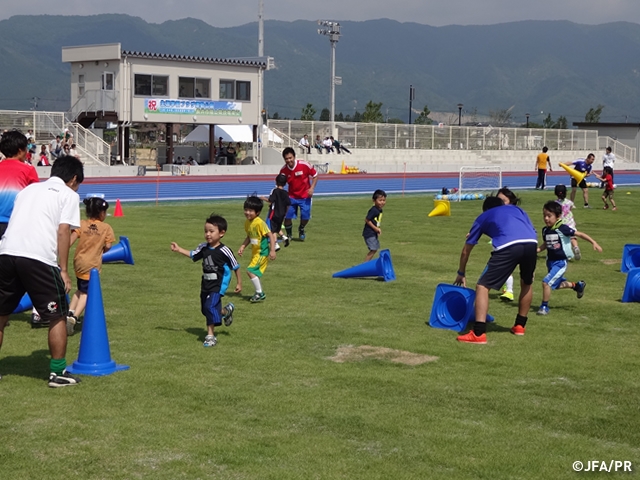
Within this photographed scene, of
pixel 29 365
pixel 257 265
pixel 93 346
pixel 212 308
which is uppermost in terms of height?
pixel 257 265

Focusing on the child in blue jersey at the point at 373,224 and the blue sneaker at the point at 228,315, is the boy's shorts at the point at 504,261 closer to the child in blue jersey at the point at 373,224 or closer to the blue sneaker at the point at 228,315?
the blue sneaker at the point at 228,315

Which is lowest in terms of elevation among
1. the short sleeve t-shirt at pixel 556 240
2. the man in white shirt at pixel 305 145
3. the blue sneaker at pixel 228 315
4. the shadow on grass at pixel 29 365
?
the shadow on grass at pixel 29 365

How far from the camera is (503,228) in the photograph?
940cm

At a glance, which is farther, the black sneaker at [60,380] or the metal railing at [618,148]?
the metal railing at [618,148]

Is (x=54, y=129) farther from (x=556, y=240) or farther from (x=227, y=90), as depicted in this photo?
(x=556, y=240)

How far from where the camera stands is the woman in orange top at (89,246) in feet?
32.3

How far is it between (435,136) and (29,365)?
5472 cm

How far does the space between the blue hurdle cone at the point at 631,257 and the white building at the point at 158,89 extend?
116 feet

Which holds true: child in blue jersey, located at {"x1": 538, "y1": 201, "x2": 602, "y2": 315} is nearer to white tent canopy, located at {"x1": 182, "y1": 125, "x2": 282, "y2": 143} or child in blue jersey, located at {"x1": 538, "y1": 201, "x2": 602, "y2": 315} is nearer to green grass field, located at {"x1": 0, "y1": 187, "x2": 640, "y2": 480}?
green grass field, located at {"x1": 0, "y1": 187, "x2": 640, "y2": 480}

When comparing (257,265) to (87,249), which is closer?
(87,249)

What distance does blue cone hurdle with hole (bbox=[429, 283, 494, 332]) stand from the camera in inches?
393

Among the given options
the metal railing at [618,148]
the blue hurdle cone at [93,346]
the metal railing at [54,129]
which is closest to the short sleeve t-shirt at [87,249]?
the blue hurdle cone at [93,346]

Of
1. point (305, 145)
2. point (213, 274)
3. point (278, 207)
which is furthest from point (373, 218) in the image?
point (305, 145)

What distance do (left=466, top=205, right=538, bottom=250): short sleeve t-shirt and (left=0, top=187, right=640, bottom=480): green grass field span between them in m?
1.04
